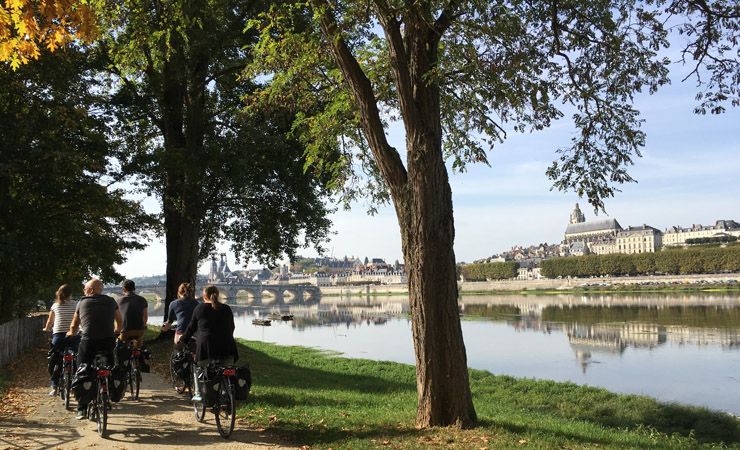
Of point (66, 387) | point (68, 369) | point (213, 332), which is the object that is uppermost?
point (213, 332)

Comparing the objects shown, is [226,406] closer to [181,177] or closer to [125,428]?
[125,428]

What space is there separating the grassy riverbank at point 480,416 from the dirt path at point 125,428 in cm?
60

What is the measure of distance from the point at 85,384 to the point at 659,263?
118957 millimetres

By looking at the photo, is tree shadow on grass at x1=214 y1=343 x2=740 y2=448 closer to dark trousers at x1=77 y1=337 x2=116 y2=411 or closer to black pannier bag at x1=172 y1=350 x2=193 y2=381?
black pannier bag at x1=172 y1=350 x2=193 y2=381

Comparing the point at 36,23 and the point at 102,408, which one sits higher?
the point at 36,23

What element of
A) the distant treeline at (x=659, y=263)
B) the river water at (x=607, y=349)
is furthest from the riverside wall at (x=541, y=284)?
the river water at (x=607, y=349)

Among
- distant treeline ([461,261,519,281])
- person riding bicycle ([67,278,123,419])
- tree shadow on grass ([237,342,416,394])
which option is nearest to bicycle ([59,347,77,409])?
person riding bicycle ([67,278,123,419])

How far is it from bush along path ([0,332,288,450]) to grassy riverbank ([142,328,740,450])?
2.12 ft

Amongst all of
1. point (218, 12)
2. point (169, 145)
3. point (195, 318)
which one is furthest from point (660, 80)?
point (169, 145)

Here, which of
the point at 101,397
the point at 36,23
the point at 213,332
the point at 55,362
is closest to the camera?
the point at 36,23

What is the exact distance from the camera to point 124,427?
7207 millimetres

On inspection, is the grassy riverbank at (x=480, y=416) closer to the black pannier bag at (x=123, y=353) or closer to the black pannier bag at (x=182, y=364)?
the black pannier bag at (x=182, y=364)

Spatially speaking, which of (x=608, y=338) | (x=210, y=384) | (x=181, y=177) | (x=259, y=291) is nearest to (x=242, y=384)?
(x=210, y=384)

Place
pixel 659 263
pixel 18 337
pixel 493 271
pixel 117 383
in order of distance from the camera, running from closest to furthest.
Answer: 1. pixel 117 383
2. pixel 18 337
3. pixel 659 263
4. pixel 493 271
